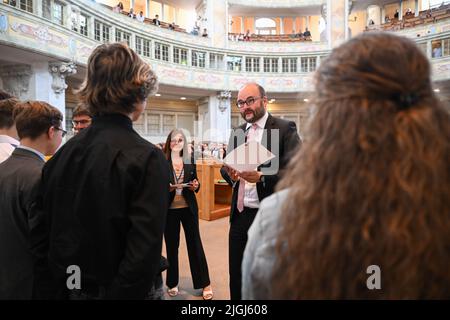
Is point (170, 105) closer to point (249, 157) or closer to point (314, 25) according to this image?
point (314, 25)

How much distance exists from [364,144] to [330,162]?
8 cm

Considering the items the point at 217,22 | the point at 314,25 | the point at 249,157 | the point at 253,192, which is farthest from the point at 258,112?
the point at 314,25

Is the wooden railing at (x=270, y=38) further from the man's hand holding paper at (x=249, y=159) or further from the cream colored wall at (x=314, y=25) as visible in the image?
the man's hand holding paper at (x=249, y=159)

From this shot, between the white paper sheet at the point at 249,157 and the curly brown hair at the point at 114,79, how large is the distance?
3.55 ft

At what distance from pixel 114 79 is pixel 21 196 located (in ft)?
3.25

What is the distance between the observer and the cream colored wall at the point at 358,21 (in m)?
24.0

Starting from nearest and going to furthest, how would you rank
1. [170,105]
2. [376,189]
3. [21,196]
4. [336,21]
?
[376,189] < [21,196] < [336,21] < [170,105]

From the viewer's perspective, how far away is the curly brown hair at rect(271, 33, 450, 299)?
0.67m

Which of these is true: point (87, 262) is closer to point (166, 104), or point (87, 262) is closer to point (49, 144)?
point (49, 144)

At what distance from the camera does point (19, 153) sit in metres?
1.86

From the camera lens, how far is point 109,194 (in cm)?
123

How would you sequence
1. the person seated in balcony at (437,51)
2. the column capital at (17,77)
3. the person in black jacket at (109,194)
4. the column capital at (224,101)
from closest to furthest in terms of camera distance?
the person in black jacket at (109,194)
the column capital at (17,77)
the person seated in balcony at (437,51)
the column capital at (224,101)

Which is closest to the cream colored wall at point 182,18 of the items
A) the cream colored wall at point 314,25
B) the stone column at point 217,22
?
the stone column at point 217,22
